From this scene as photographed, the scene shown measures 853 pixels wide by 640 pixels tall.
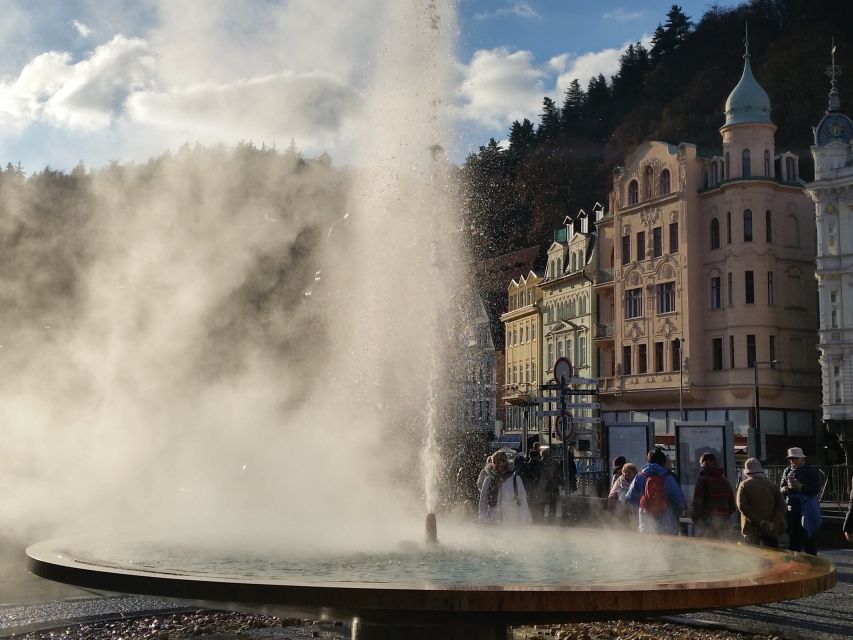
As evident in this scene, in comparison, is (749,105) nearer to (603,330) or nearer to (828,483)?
(603,330)

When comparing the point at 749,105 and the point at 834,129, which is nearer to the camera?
the point at 834,129

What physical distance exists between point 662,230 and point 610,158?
49713mm

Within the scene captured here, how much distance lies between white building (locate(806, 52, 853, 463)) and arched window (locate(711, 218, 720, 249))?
621cm

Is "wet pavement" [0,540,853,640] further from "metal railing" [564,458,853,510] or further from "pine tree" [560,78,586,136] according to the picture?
"pine tree" [560,78,586,136]

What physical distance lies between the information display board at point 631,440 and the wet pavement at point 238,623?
11472 mm

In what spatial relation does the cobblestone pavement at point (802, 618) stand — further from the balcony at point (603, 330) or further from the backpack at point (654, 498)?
the balcony at point (603, 330)

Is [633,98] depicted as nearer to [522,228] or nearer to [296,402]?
[522,228]

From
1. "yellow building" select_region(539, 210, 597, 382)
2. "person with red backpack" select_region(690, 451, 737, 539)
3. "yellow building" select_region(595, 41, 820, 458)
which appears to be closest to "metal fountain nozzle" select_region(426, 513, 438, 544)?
"person with red backpack" select_region(690, 451, 737, 539)

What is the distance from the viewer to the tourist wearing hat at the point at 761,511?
11.9 meters

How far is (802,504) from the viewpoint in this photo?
580 inches

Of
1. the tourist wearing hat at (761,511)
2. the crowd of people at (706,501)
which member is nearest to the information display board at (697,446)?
the crowd of people at (706,501)

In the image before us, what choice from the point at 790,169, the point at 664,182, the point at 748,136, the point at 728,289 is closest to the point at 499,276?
the point at 664,182

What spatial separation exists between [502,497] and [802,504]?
4.93 m

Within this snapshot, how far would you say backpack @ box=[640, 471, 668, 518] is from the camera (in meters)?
12.6
